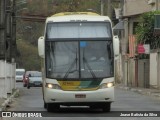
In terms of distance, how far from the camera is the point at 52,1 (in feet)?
303

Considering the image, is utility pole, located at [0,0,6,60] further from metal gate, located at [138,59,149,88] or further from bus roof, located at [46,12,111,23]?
metal gate, located at [138,59,149,88]

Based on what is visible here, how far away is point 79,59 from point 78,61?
9cm

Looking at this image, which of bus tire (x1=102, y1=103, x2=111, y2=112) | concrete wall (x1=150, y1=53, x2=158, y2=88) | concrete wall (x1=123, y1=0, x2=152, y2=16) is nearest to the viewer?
bus tire (x1=102, y1=103, x2=111, y2=112)

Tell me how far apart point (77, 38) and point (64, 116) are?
124 inches

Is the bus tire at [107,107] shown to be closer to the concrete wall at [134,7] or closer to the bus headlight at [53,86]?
the bus headlight at [53,86]

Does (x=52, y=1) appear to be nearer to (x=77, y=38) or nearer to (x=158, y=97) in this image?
(x=158, y=97)

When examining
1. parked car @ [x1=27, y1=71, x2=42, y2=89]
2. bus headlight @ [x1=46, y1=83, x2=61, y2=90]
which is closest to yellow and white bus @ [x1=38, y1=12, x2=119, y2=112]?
bus headlight @ [x1=46, y1=83, x2=61, y2=90]

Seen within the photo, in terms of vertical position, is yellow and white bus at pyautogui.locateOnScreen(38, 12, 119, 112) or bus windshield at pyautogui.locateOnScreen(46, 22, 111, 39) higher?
bus windshield at pyautogui.locateOnScreen(46, 22, 111, 39)

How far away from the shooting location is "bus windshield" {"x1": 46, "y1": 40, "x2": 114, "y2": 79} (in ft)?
72.8

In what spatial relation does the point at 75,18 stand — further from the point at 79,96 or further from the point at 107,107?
the point at 107,107

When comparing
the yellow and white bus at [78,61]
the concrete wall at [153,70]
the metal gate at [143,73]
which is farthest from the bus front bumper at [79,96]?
the metal gate at [143,73]

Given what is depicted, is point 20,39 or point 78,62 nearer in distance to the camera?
point 78,62

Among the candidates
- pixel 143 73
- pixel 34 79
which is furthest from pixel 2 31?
pixel 34 79

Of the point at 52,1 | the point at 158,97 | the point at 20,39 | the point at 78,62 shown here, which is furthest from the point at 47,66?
the point at 20,39
